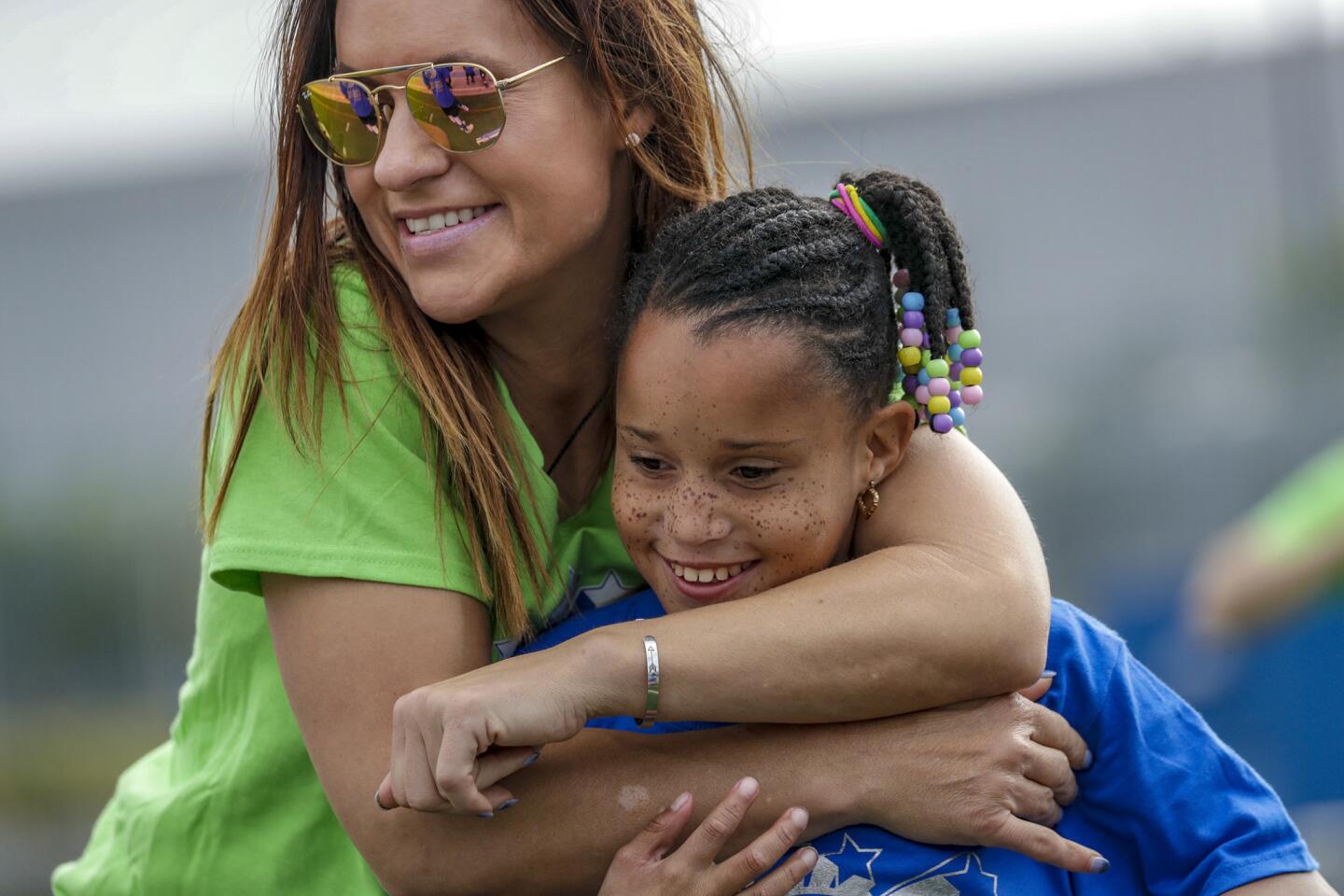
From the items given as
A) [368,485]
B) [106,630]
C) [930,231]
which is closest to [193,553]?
[106,630]

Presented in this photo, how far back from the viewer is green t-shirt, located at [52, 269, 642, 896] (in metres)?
2.28

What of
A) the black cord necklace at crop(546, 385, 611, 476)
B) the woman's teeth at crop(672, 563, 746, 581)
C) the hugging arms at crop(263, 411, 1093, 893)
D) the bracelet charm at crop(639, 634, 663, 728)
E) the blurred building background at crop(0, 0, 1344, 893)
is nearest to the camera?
the bracelet charm at crop(639, 634, 663, 728)

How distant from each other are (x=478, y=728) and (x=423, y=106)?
994 mm

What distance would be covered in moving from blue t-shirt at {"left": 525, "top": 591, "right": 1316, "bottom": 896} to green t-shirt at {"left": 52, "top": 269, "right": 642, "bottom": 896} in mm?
376

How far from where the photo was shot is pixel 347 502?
90.4 inches

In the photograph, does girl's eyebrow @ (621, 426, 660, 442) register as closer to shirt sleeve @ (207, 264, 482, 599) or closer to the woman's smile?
shirt sleeve @ (207, 264, 482, 599)

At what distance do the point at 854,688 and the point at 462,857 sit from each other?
62cm

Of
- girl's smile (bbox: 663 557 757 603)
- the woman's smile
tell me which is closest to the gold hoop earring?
girl's smile (bbox: 663 557 757 603)

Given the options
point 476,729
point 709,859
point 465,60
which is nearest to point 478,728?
point 476,729

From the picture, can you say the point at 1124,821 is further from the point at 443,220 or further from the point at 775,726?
the point at 443,220

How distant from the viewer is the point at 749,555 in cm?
227

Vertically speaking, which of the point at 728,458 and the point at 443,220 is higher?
the point at 443,220

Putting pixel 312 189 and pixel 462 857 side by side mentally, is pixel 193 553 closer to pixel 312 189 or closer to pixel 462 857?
pixel 312 189

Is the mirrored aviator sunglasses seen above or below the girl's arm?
above
